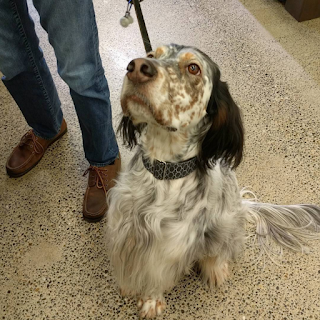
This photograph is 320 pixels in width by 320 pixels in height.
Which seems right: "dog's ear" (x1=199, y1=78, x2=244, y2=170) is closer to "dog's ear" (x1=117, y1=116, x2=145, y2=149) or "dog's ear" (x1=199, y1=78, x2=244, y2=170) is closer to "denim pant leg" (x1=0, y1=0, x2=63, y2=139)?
"dog's ear" (x1=117, y1=116, x2=145, y2=149)

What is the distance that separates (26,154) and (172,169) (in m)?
0.95

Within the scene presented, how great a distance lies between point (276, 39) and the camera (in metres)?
2.48

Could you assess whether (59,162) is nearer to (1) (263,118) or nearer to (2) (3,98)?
(2) (3,98)

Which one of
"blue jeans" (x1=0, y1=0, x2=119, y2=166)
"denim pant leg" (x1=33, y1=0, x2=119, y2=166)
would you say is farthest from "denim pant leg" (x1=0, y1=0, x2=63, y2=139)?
"denim pant leg" (x1=33, y1=0, x2=119, y2=166)

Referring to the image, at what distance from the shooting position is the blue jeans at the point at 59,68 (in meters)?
1.15

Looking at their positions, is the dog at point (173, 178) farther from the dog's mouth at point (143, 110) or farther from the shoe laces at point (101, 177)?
the shoe laces at point (101, 177)

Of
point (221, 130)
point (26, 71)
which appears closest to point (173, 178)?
point (221, 130)

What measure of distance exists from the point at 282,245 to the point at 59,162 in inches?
41.6

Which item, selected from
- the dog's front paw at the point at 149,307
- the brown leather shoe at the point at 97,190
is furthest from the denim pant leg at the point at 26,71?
the dog's front paw at the point at 149,307

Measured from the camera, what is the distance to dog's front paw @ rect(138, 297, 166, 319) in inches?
51.1

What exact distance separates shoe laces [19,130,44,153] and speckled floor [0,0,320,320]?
0.07m

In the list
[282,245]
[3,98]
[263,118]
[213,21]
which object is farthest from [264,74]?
[3,98]

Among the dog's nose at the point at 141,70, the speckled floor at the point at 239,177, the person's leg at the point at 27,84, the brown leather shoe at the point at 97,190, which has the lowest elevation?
the speckled floor at the point at 239,177

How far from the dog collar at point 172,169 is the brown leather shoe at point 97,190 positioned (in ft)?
1.84
